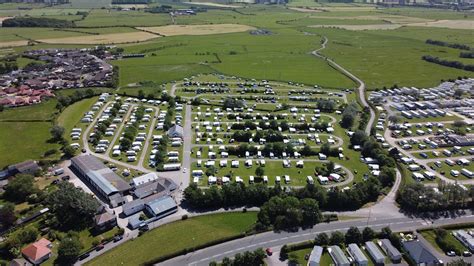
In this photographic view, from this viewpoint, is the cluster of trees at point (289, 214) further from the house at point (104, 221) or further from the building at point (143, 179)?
the building at point (143, 179)

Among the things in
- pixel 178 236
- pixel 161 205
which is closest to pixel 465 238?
pixel 178 236

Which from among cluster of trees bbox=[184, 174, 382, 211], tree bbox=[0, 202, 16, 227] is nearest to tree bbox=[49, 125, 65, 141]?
tree bbox=[0, 202, 16, 227]

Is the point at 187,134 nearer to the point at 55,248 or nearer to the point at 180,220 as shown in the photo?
the point at 180,220

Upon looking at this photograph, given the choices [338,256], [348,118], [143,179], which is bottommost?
[338,256]

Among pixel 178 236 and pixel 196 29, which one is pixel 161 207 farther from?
pixel 196 29

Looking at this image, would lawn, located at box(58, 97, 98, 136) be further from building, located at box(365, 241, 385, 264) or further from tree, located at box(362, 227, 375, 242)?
building, located at box(365, 241, 385, 264)

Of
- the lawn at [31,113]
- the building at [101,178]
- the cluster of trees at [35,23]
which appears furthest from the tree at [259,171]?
the cluster of trees at [35,23]

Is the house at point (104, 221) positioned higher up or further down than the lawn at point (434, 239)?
higher up
